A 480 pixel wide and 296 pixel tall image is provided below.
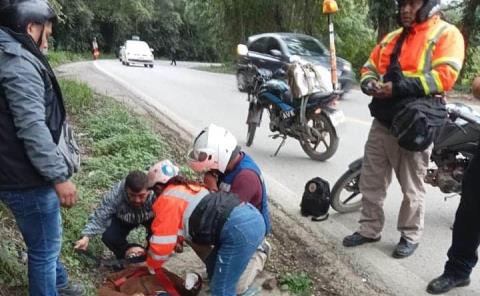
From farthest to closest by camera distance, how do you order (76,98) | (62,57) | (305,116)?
1. (62,57)
2. (76,98)
3. (305,116)

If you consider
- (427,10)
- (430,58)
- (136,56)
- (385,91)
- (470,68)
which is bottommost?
(136,56)

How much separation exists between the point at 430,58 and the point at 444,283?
1548mm

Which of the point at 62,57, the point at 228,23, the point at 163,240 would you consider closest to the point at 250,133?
the point at 163,240

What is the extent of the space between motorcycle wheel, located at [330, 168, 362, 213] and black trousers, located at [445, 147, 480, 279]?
53.1 inches

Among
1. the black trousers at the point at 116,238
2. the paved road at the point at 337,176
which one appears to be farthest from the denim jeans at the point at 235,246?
the paved road at the point at 337,176

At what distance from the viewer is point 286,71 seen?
733 centimetres

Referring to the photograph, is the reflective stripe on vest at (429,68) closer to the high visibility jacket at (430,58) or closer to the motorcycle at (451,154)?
the high visibility jacket at (430,58)

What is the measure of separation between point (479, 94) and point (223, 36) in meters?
30.0

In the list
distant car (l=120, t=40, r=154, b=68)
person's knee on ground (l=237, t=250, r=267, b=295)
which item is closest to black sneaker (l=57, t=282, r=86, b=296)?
person's knee on ground (l=237, t=250, r=267, b=295)

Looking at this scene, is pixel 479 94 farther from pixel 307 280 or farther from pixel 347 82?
pixel 347 82

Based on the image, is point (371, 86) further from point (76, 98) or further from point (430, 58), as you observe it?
point (76, 98)

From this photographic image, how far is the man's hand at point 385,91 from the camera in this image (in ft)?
12.8

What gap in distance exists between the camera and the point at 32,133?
2498mm

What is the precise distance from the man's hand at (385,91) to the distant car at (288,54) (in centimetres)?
947
